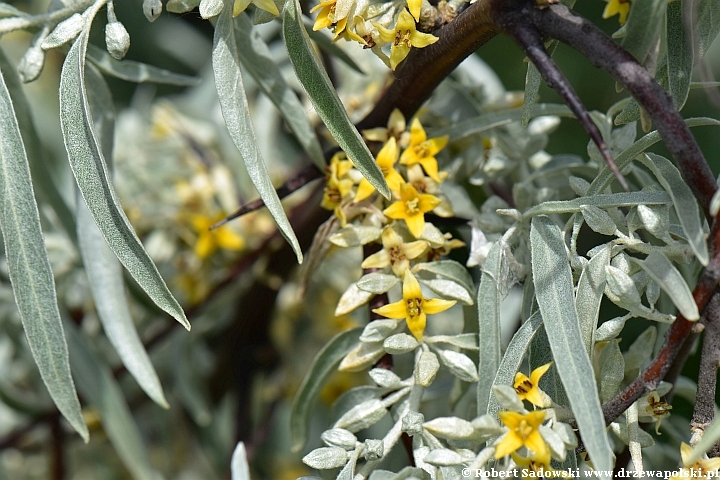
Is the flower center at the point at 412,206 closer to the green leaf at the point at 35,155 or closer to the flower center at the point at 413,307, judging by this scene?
the flower center at the point at 413,307

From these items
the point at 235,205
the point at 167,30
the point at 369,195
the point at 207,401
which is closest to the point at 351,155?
the point at 369,195

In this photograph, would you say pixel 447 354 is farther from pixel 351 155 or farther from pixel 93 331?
pixel 93 331

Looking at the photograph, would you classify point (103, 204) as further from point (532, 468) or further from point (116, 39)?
point (532, 468)

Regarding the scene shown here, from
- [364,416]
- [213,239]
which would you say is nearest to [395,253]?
[364,416]

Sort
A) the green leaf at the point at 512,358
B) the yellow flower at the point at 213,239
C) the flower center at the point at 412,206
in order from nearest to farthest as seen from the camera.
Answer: the green leaf at the point at 512,358 → the flower center at the point at 412,206 → the yellow flower at the point at 213,239

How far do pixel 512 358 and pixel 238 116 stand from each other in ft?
0.90

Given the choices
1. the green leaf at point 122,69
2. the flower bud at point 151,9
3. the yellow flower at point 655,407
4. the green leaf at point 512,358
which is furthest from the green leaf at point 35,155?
the yellow flower at point 655,407

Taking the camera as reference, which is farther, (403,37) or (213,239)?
(213,239)

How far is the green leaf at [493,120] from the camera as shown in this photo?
0.70 metres

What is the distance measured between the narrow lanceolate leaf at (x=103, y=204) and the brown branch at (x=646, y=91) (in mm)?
334

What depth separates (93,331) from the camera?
3.89 ft

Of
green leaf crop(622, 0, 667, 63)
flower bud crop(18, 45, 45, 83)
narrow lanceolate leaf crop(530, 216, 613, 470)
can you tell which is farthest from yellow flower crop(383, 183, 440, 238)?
flower bud crop(18, 45, 45, 83)

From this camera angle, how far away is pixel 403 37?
22.7 inches

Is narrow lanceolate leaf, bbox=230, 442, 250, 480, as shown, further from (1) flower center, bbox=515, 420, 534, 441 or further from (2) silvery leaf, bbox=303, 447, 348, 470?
(1) flower center, bbox=515, 420, 534, 441
